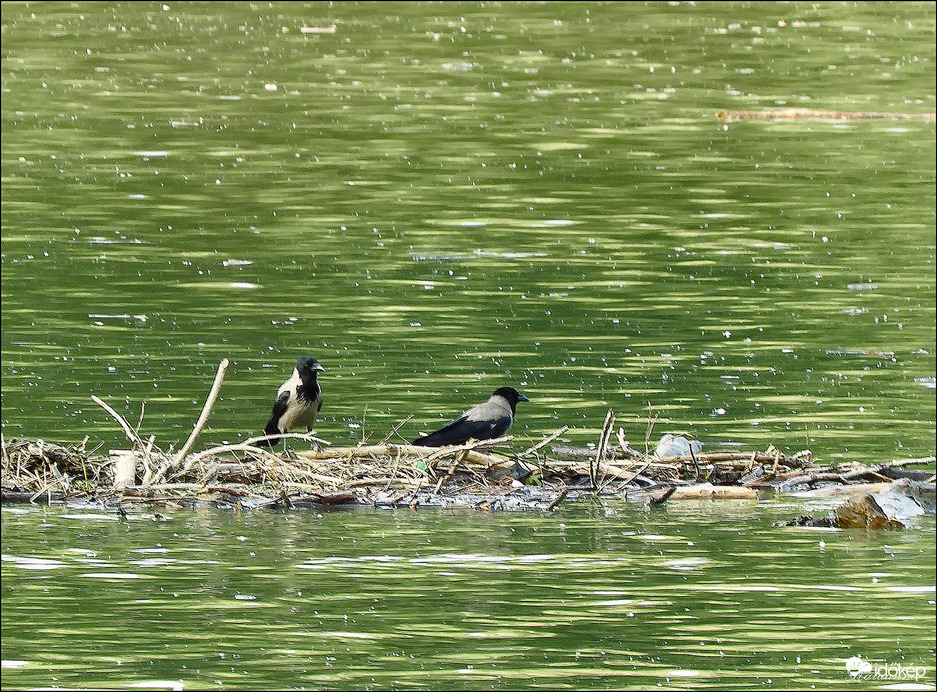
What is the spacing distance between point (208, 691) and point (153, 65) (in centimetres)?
2196

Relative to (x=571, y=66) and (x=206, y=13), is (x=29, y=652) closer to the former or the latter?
(x=571, y=66)

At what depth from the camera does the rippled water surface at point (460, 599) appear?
7879mm

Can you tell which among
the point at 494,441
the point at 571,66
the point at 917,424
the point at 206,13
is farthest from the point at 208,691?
the point at 206,13

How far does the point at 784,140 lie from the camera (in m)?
24.4

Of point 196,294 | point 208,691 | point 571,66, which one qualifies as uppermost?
point 571,66

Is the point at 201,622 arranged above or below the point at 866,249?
below

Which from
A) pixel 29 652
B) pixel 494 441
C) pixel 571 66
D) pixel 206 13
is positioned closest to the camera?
pixel 29 652

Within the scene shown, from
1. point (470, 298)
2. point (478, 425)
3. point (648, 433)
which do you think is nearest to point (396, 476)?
point (478, 425)

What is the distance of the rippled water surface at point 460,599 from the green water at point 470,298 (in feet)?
0.08

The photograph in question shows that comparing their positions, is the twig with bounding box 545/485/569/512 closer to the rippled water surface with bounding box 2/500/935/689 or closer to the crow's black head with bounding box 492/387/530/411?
the rippled water surface with bounding box 2/500/935/689

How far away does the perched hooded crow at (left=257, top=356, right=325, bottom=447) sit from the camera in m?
12.1

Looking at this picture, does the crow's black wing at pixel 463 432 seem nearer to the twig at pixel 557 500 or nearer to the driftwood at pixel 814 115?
the twig at pixel 557 500

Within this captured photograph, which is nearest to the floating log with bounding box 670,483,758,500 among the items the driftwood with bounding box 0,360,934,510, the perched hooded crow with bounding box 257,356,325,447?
the driftwood with bounding box 0,360,934,510

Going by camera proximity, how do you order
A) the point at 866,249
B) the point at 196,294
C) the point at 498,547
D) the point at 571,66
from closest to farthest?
the point at 498,547, the point at 196,294, the point at 866,249, the point at 571,66
